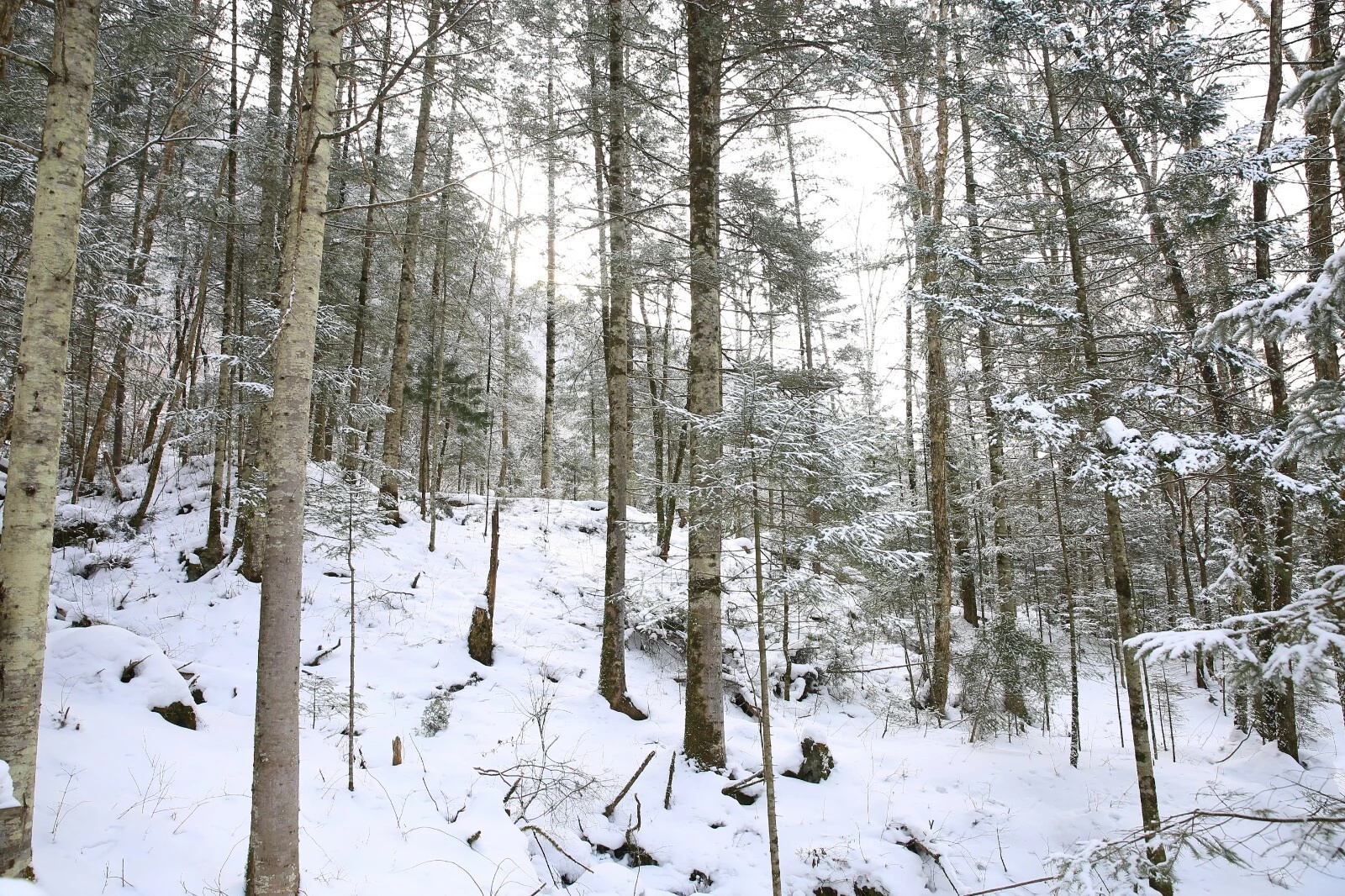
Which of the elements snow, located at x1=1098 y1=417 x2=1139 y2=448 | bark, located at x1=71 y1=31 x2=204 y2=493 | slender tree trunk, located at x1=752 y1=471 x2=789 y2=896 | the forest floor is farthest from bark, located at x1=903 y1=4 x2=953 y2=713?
bark, located at x1=71 y1=31 x2=204 y2=493

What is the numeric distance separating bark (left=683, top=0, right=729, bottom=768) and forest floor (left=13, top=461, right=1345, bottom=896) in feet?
1.40

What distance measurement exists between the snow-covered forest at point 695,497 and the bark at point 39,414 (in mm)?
26

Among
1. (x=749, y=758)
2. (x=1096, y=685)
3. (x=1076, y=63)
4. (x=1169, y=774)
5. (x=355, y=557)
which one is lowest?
(x=1096, y=685)

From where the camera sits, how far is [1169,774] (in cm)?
780

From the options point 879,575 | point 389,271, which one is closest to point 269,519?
point 879,575

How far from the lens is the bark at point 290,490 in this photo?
3154 mm

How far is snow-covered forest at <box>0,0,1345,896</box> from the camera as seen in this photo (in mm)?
3562

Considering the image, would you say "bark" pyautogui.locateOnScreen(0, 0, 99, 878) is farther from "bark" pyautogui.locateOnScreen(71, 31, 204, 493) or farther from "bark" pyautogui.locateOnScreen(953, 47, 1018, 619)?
"bark" pyautogui.locateOnScreen(953, 47, 1018, 619)

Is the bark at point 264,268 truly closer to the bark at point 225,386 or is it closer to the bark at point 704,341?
the bark at point 225,386

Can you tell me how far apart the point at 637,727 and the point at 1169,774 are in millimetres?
7209

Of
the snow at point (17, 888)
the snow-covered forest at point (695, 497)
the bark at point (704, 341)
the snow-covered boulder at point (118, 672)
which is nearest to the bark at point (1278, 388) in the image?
the snow-covered forest at point (695, 497)

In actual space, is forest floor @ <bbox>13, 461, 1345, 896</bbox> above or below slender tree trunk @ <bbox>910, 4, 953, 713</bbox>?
below

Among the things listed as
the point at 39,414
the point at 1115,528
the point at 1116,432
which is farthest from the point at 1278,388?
the point at 39,414

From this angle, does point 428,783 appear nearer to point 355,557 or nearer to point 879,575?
point 879,575
